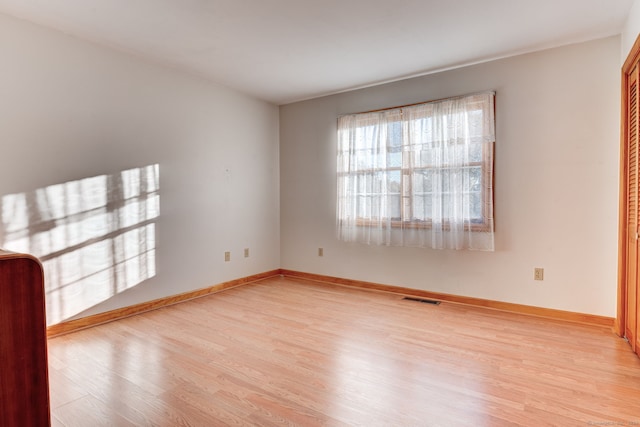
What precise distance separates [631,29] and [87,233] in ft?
15.0

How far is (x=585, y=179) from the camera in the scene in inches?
121

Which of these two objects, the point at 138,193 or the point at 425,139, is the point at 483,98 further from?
the point at 138,193

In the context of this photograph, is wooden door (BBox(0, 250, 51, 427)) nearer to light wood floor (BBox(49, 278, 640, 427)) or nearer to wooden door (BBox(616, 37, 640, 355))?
light wood floor (BBox(49, 278, 640, 427))

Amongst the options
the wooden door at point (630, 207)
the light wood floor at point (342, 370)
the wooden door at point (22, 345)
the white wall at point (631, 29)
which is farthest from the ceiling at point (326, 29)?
the light wood floor at point (342, 370)

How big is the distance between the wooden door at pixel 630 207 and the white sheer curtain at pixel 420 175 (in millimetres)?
985

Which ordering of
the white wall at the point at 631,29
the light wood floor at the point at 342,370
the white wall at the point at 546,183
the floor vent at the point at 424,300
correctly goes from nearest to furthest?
the light wood floor at the point at 342,370 → the white wall at the point at 631,29 → the white wall at the point at 546,183 → the floor vent at the point at 424,300

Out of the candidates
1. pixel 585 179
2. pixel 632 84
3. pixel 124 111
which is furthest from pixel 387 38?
pixel 124 111

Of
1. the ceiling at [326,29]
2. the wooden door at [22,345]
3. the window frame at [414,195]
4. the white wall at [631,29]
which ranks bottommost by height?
the wooden door at [22,345]

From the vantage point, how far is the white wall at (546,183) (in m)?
3.02

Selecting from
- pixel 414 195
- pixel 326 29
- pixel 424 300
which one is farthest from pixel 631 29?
pixel 424 300

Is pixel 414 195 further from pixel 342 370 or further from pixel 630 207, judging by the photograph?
pixel 342 370

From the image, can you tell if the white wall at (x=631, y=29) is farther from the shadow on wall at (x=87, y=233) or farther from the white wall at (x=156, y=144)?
the shadow on wall at (x=87, y=233)

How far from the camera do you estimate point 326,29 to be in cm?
287

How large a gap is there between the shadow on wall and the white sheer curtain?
2.24 meters
